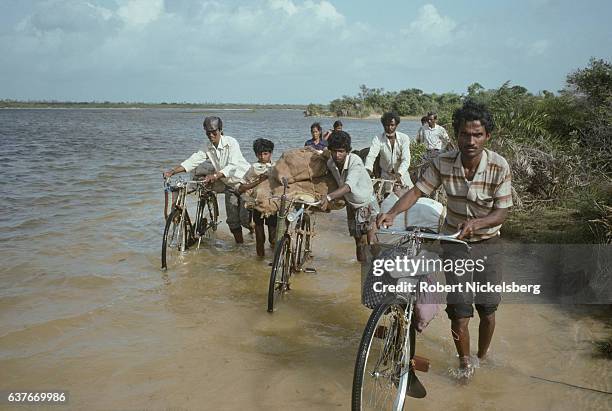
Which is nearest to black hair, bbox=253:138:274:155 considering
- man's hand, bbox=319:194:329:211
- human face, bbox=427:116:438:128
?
man's hand, bbox=319:194:329:211

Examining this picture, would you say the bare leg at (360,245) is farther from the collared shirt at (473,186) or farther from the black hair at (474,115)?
the black hair at (474,115)

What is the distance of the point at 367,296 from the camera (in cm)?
316

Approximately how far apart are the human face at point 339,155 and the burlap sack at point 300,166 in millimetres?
244

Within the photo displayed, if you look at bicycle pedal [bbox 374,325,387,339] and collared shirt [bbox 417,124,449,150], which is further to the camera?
collared shirt [bbox 417,124,449,150]

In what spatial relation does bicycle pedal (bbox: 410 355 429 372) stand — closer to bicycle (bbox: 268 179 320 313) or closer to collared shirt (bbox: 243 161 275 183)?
bicycle (bbox: 268 179 320 313)

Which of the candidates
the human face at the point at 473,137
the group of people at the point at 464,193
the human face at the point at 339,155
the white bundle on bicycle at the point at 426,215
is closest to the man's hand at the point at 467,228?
the group of people at the point at 464,193

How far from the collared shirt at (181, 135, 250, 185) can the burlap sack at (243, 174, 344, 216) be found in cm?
92

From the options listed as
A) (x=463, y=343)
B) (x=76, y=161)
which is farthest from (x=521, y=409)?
(x=76, y=161)

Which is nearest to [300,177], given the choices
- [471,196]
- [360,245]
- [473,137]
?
[360,245]

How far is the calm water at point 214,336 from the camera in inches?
145

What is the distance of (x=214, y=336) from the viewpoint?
468cm

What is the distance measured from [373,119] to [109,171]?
5722cm

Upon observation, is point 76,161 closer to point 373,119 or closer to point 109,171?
point 109,171

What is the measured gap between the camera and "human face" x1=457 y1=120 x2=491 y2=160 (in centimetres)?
322
